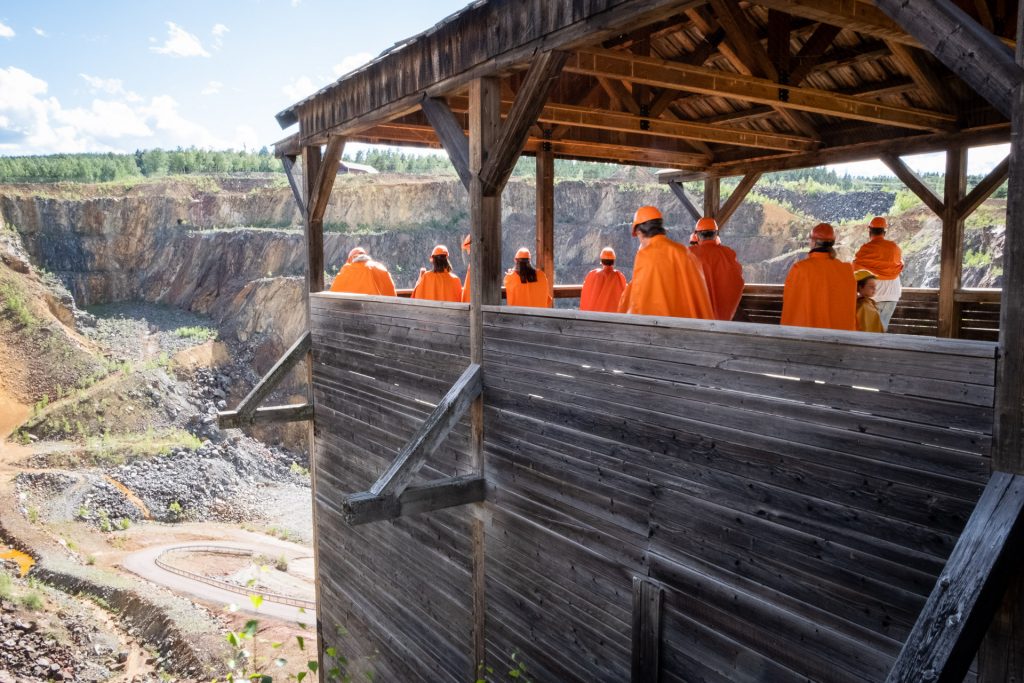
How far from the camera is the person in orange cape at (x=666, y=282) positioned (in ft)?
16.1

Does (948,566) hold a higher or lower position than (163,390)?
higher

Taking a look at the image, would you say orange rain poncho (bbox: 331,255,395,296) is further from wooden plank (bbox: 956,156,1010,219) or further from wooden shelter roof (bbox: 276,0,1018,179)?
wooden plank (bbox: 956,156,1010,219)

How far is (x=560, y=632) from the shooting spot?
510cm

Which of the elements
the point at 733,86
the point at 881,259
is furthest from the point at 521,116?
the point at 881,259

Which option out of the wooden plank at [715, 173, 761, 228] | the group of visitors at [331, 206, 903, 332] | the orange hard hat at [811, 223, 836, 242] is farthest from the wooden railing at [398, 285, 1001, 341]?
the orange hard hat at [811, 223, 836, 242]

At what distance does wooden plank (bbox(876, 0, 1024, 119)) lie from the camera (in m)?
2.59

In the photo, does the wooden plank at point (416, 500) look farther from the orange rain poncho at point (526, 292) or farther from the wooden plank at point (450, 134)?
the orange rain poncho at point (526, 292)

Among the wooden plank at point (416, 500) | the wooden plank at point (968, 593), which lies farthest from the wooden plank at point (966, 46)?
the wooden plank at point (416, 500)

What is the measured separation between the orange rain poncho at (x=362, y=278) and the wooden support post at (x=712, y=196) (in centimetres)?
574

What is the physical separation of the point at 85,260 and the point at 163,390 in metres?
12.8

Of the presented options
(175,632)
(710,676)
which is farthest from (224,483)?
(710,676)

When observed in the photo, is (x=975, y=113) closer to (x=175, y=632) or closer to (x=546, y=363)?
(x=546, y=363)

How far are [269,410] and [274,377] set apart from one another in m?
0.64

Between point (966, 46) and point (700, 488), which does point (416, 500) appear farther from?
point (966, 46)
